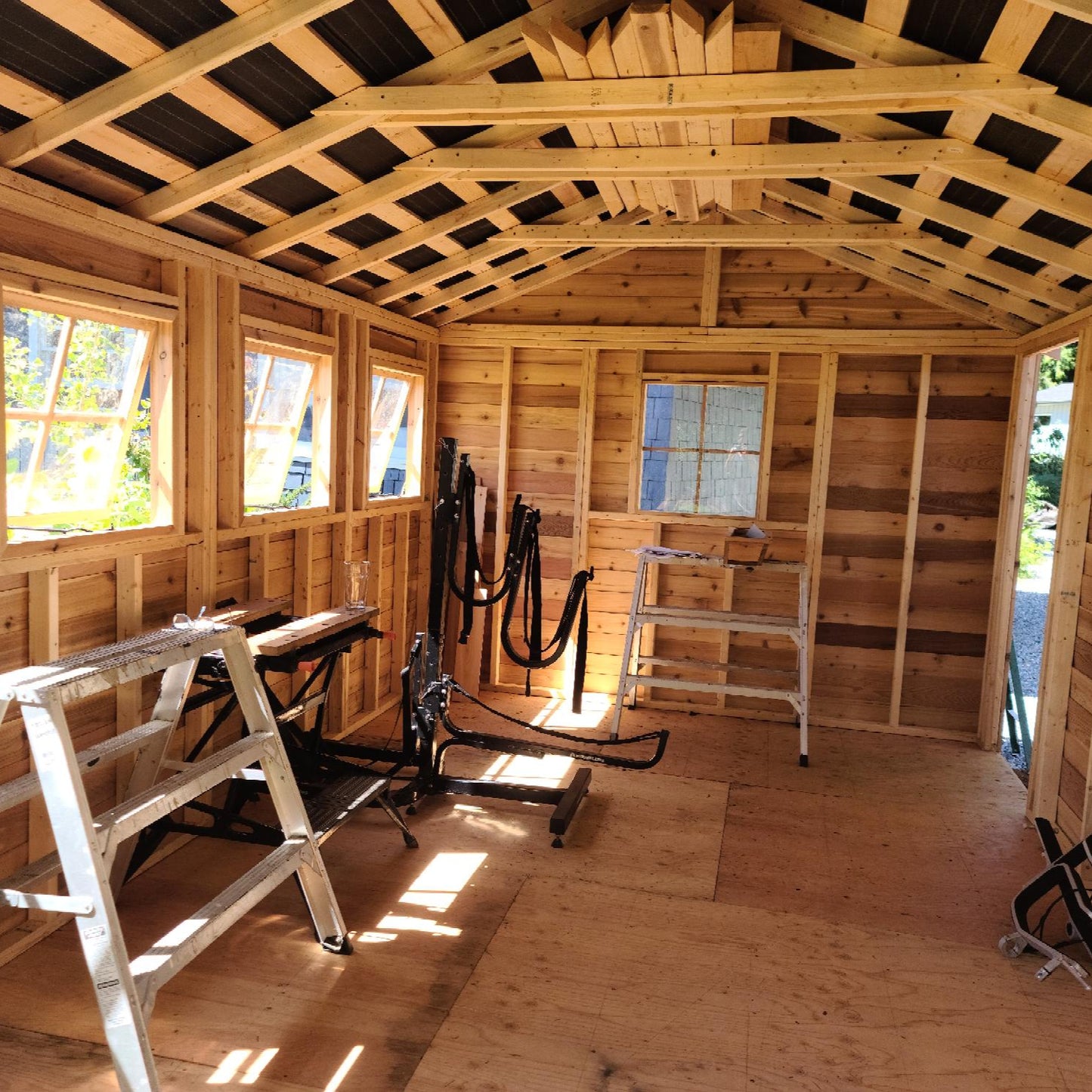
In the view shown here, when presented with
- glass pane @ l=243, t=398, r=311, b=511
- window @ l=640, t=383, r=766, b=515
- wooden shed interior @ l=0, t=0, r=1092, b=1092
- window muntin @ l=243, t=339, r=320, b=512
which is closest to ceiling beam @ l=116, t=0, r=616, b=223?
wooden shed interior @ l=0, t=0, r=1092, b=1092

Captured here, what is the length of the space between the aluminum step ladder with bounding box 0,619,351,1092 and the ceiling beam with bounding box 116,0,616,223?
1651 mm

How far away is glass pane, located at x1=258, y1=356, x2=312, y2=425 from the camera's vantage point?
17.1 feet

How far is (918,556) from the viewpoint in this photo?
242 inches

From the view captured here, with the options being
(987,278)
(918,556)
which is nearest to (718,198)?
(987,278)

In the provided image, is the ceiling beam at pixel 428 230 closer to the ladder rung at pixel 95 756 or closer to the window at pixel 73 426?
the window at pixel 73 426

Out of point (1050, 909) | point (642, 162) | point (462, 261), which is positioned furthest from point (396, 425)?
point (1050, 909)

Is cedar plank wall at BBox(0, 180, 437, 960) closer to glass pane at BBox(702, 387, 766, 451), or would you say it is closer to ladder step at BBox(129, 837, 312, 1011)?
ladder step at BBox(129, 837, 312, 1011)

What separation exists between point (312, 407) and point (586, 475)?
2113 mm

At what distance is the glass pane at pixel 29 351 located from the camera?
4.09 meters

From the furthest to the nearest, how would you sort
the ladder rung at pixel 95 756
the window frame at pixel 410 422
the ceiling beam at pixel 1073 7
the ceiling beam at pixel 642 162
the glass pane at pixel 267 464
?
the window frame at pixel 410 422 < the glass pane at pixel 267 464 < the ceiling beam at pixel 642 162 < the ladder rung at pixel 95 756 < the ceiling beam at pixel 1073 7

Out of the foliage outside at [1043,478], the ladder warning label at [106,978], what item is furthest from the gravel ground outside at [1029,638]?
the ladder warning label at [106,978]

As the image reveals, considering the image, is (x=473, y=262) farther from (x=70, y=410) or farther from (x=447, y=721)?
(x=447, y=721)

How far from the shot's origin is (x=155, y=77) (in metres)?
2.73

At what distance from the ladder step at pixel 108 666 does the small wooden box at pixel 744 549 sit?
11.7 feet
